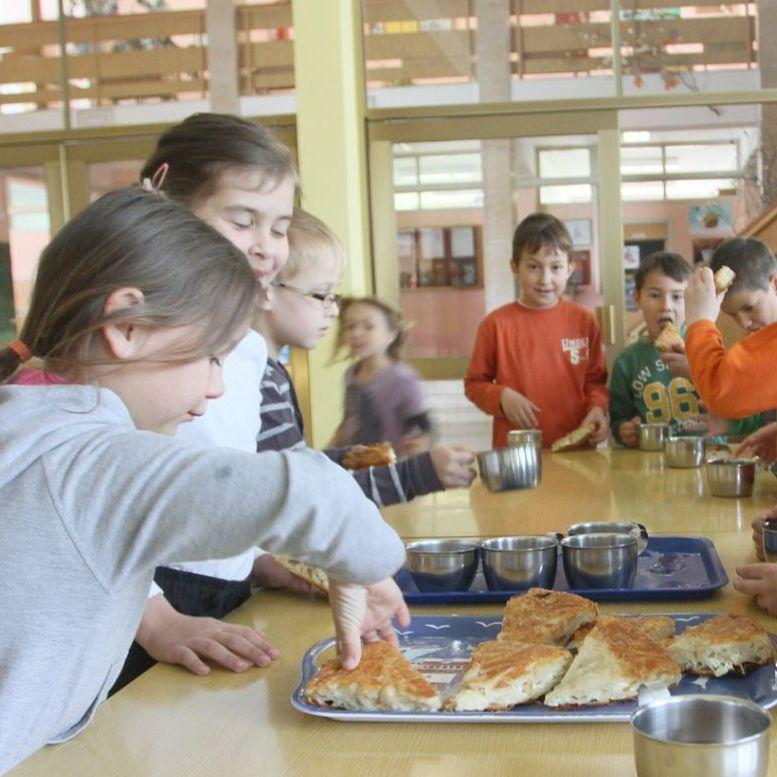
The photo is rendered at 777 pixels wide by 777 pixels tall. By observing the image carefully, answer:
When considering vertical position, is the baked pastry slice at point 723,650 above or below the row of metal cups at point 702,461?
above

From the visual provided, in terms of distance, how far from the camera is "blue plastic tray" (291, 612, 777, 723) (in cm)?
102

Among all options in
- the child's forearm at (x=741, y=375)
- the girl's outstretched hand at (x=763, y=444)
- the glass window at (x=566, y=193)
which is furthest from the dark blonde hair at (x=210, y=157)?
the glass window at (x=566, y=193)

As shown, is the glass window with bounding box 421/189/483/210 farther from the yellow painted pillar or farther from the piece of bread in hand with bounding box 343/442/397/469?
the piece of bread in hand with bounding box 343/442/397/469

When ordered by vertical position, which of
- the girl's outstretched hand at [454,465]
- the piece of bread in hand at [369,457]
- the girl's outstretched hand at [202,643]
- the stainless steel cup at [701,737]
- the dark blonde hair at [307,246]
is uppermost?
the dark blonde hair at [307,246]

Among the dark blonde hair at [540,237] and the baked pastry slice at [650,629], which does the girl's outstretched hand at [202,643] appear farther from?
the dark blonde hair at [540,237]

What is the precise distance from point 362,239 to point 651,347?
77.8 inches

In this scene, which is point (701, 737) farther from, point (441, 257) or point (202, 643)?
point (441, 257)

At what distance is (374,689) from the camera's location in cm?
106

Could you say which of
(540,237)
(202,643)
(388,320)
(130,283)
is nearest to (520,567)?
(202,643)

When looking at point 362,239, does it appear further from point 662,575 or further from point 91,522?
point 91,522

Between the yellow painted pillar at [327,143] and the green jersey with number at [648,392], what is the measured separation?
5.40ft

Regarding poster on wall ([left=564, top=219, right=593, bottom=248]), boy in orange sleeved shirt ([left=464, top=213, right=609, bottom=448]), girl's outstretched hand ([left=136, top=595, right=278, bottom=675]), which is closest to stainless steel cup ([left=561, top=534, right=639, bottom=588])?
girl's outstretched hand ([left=136, top=595, right=278, bottom=675])

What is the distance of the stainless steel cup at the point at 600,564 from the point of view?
148 centimetres

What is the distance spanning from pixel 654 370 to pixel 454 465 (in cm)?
244
